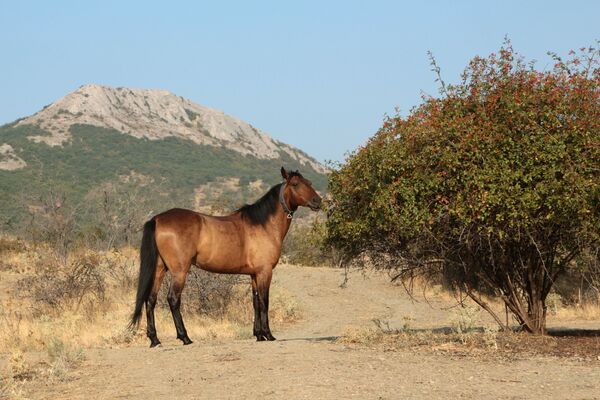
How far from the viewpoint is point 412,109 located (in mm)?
12680

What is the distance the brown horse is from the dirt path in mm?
966

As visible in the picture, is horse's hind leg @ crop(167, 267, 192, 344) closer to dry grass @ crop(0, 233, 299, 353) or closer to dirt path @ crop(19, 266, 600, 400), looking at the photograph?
dirt path @ crop(19, 266, 600, 400)

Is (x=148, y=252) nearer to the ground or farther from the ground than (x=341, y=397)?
farther from the ground

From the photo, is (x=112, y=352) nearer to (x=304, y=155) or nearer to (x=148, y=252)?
(x=148, y=252)

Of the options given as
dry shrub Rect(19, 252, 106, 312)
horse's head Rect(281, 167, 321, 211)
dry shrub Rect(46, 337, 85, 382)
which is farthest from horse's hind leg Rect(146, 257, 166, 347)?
dry shrub Rect(19, 252, 106, 312)

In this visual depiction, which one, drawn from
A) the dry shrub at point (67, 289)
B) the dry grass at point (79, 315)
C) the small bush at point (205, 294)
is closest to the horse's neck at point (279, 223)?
the dry grass at point (79, 315)

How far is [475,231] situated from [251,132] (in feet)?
340

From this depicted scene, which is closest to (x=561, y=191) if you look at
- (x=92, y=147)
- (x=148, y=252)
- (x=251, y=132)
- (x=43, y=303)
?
(x=148, y=252)

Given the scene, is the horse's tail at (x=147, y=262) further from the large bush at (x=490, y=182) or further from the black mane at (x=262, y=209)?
the large bush at (x=490, y=182)

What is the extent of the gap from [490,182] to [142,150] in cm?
8050

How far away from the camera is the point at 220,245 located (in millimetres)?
13016

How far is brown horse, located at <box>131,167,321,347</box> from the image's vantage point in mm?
12617

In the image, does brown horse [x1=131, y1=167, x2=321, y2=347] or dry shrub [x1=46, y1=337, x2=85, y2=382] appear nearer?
dry shrub [x1=46, y1=337, x2=85, y2=382]

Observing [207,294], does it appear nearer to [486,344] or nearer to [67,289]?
[67,289]
